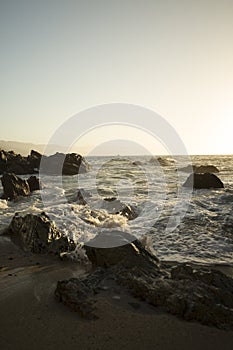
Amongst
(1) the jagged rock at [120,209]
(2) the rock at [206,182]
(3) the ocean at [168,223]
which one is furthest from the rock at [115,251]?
(2) the rock at [206,182]

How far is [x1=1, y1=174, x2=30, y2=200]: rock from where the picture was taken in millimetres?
13724

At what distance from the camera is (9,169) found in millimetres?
34469

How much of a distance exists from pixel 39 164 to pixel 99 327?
37.4 metres

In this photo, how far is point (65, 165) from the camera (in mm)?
33719

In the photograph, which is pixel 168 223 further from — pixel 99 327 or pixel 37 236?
pixel 99 327

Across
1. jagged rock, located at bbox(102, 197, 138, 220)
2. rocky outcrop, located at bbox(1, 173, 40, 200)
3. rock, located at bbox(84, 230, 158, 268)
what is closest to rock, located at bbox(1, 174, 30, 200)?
rocky outcrop, located at bbox(1, 173, 40, 200)

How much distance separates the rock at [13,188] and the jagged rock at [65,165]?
16.7 metres

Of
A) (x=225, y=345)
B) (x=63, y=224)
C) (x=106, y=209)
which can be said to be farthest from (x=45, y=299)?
(x=106, y=209)

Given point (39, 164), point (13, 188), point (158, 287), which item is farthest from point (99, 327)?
point (39, 164)

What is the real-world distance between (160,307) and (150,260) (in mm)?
1154

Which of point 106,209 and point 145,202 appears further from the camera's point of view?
point 145,202

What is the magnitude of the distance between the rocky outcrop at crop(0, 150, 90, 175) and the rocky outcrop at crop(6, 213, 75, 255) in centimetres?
2515

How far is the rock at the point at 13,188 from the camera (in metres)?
13.7

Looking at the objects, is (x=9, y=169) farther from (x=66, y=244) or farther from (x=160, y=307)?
(x=160, y=307)
